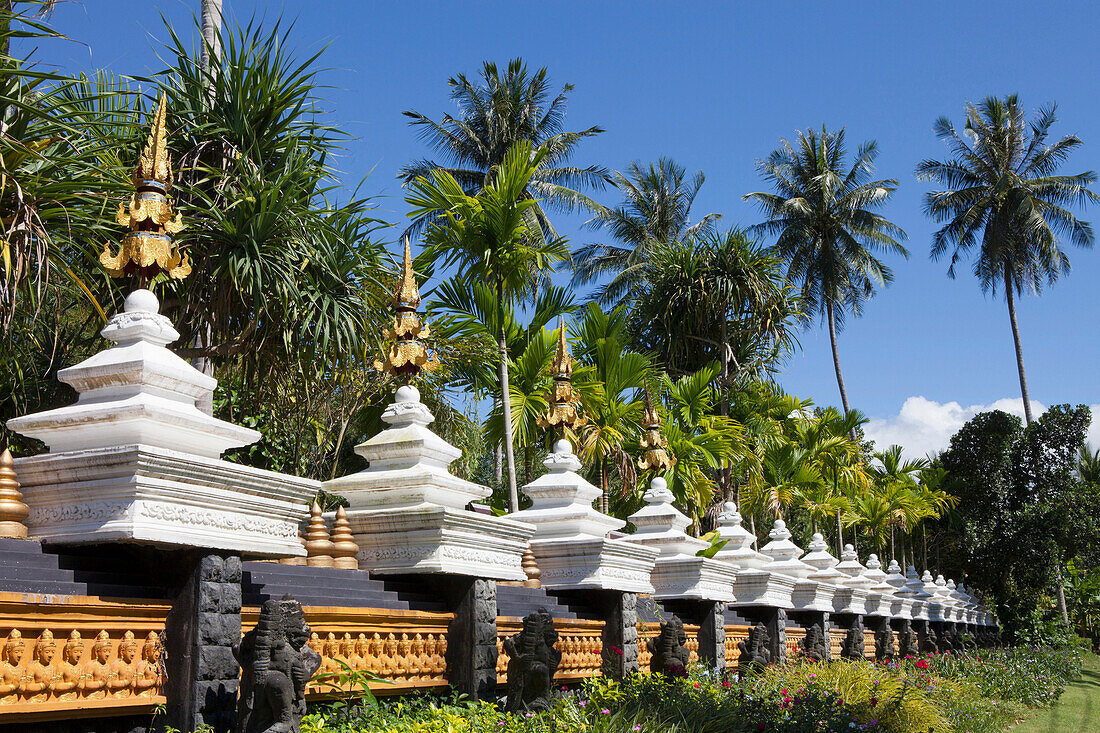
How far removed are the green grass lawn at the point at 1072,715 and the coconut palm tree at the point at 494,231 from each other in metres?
9.07

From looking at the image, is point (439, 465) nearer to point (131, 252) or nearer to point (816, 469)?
point (131, 252)

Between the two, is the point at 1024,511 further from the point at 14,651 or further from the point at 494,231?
the point at 14,651

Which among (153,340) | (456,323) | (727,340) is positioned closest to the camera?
(153,340)

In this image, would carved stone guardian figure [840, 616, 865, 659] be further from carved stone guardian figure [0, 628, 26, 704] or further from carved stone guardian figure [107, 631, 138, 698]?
carved stone guardian figure [0, 628, 26, 704]

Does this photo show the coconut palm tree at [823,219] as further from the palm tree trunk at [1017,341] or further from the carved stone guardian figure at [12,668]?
the carved stone guardian figure at [12,668]

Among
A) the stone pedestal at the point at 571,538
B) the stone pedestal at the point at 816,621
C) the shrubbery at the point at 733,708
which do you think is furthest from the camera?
the stone pedestal at the point at 816,621

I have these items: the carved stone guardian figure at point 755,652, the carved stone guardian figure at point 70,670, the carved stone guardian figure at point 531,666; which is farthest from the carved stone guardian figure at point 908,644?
the carved stone guardian figure at point 70,670

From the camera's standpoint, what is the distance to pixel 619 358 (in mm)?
16438

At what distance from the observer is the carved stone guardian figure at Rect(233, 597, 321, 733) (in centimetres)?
516

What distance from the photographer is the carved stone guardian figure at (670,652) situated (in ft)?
31.8

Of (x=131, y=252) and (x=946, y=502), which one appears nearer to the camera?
(x=131, y=252)

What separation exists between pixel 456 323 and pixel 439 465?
6091 millimetres

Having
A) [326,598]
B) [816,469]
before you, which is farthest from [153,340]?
[816,469]

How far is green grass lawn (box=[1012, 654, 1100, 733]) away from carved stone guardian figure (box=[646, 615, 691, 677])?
24.7ft
